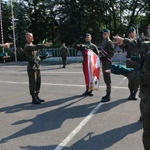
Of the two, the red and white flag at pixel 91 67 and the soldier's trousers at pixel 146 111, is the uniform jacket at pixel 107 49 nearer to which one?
the red and white flag at pixel 91 67

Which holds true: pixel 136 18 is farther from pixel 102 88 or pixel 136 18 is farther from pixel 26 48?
pixel 26 48

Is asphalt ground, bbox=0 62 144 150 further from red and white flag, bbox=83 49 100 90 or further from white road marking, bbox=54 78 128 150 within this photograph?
red and white flag, bbox=83 49 100 90

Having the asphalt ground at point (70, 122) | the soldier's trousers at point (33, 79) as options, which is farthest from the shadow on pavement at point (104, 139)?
the soldier's trousers at point (33, 79)

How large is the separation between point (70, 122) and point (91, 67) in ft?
8.32

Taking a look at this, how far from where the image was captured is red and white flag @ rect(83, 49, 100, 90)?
7.99 m

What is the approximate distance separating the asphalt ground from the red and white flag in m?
0.44

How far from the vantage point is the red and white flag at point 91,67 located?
26.2 ft

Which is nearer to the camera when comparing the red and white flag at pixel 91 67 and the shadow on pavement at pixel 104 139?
the shadow on pavement at pixel 104 139

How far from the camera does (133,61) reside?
12.6 ft

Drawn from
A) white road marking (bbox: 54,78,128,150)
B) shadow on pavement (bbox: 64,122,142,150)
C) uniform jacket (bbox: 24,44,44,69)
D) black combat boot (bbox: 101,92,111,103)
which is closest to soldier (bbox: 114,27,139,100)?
black combat boot (bbox: 101,92,111,103)

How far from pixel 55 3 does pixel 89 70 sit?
1025 inches

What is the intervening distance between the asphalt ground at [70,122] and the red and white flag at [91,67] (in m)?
0.44

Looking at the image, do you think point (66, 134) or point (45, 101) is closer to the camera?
point (66, 134)

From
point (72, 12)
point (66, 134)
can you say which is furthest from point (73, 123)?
point (72, 12)
